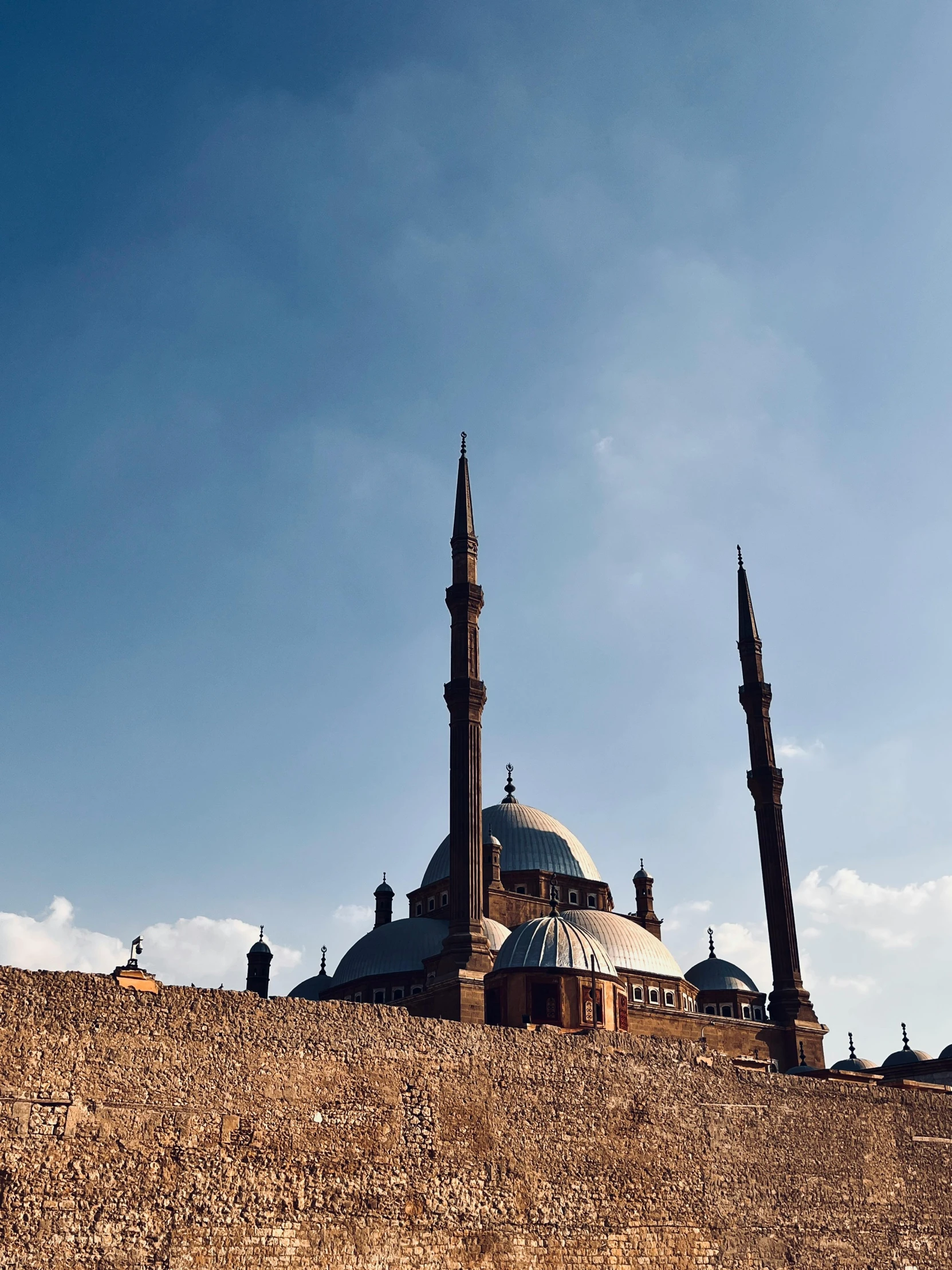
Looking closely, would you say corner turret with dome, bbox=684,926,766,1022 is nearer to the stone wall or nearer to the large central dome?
the large central dome

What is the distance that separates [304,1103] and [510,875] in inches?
840

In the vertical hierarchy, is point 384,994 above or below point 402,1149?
above

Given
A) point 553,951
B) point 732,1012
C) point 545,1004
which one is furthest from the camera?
point 732,1012

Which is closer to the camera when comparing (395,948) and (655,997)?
(655,997)

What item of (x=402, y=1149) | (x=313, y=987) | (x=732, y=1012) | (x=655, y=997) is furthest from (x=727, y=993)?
(x=402, y=1149)

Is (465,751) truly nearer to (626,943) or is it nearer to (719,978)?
(626,943)

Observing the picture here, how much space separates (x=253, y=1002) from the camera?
1462 centimetres

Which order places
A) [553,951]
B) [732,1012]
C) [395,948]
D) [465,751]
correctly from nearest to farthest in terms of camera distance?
1. [553,951]
2. [465,751]
3. [395,948]
4. [732,1012]

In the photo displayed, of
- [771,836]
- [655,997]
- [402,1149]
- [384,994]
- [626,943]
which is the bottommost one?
[402,1149]

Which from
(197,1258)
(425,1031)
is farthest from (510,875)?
(197,1258)

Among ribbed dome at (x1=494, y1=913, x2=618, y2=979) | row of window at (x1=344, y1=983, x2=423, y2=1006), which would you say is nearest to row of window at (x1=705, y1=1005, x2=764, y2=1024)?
row of window at (x1=344, y1=983, x2=423, y2=1006)

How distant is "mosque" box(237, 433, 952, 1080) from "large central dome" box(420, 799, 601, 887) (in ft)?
0.21

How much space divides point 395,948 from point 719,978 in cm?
1128

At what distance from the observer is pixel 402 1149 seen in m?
14.9
